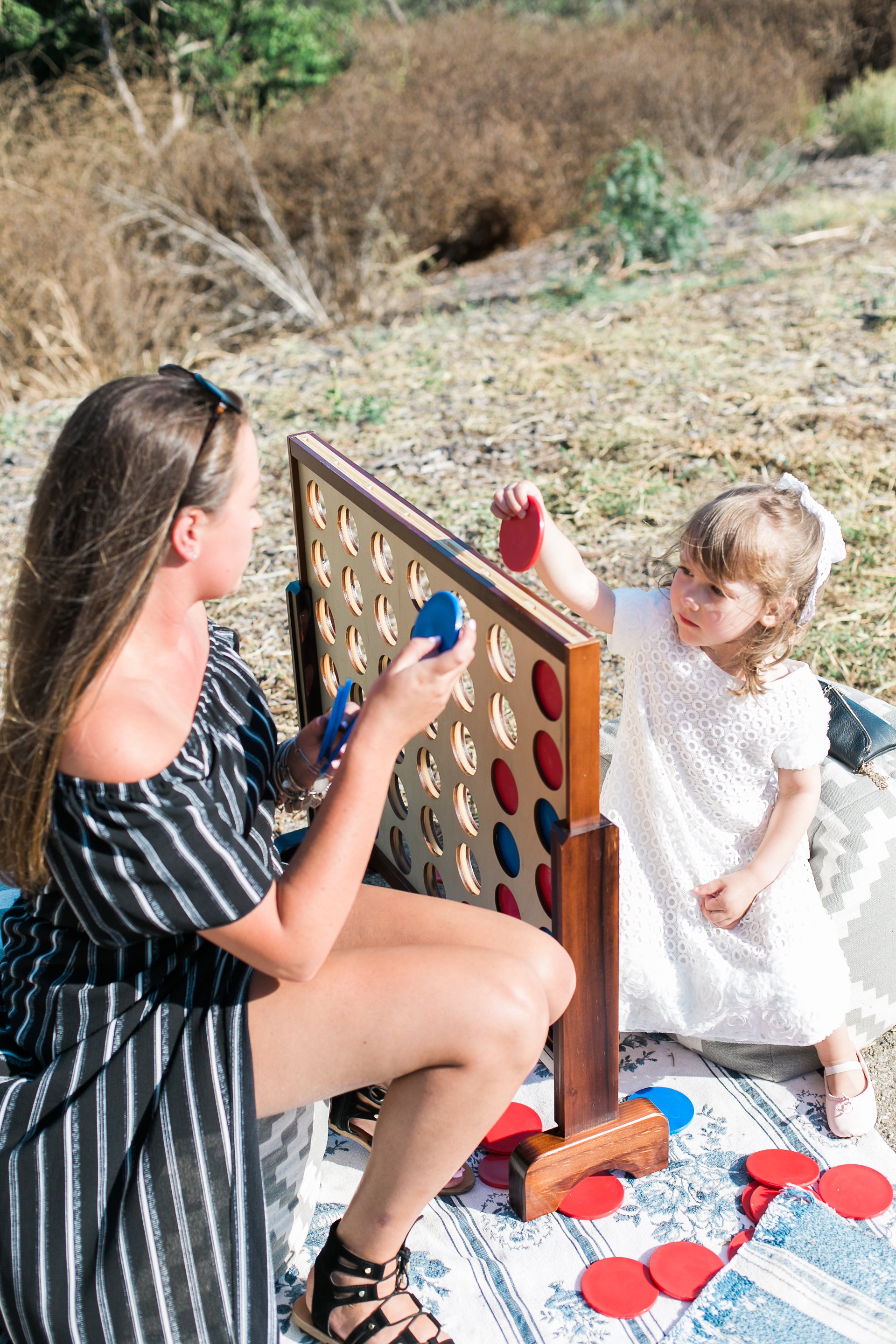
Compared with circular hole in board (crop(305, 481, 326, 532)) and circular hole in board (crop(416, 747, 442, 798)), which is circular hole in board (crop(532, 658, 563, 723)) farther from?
circular hole in board (crop(305, 481, 326, 532))

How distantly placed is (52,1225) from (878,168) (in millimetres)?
9566

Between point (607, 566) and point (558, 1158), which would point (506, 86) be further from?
point (558, 1158)

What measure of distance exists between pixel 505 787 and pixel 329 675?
0.81 meters

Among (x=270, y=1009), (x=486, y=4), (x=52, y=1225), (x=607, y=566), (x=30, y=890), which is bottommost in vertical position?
(x=607, y=566)

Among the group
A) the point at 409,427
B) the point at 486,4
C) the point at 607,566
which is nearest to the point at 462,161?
the point at 409,427

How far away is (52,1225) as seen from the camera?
55.8 inches

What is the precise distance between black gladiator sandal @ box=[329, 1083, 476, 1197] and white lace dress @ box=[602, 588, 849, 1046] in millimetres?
474

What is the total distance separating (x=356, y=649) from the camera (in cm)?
237

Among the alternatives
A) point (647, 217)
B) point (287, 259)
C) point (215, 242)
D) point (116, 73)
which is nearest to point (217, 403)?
point (647, 217)

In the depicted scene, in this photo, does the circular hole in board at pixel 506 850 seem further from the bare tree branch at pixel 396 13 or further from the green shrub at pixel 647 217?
the bare tree branch at pixel 396 13

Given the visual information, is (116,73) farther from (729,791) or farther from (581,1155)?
(581,1155)

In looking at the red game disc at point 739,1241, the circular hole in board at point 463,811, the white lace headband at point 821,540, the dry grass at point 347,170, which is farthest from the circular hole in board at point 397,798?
the dry grass at point 347,170

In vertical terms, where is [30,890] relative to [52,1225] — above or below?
above

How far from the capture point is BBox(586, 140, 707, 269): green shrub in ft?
23.0
